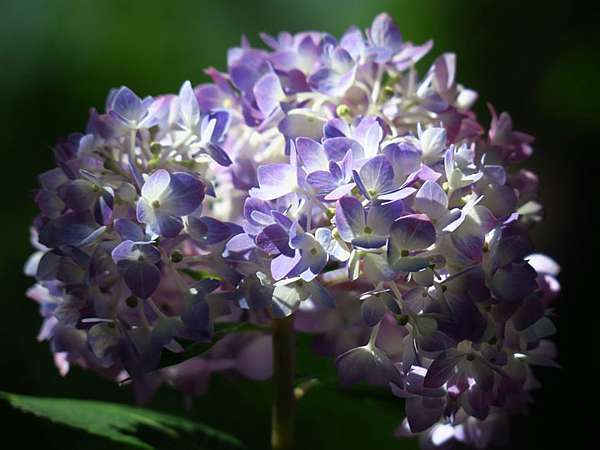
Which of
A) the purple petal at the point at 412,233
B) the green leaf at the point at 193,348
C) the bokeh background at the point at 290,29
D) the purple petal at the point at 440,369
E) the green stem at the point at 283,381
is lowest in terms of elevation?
the bokeh background at the point at 290,29

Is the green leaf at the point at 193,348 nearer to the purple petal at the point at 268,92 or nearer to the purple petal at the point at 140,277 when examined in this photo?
the purple petal at the point at 140,277

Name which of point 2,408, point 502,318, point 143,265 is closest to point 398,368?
point 502,318

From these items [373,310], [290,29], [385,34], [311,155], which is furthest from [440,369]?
[290,29]

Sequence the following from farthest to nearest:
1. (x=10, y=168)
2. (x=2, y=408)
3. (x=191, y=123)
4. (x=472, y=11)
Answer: (x=472, y=11) < (x=10, y=168) < (x=2, y=408) < (x=191, y=123)

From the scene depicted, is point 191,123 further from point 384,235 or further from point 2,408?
point 2,408

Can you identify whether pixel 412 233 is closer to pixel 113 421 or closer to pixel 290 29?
pixel 113 421

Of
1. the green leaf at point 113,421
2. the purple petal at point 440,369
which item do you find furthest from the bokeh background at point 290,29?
the purple petal at point 440,369
